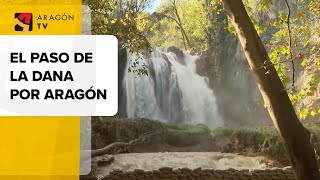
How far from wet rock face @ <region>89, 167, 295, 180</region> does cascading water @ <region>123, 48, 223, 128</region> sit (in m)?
10.3

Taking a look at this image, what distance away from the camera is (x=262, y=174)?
12.9 meters

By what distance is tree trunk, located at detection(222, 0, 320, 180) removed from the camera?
13.2 ft

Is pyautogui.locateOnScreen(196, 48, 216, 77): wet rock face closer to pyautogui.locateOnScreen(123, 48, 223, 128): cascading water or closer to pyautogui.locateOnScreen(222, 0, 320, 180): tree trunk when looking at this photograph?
pyautogui.locateOnScreen(123, 48, 223, 128): cascading water

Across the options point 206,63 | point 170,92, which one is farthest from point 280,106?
point 206,63

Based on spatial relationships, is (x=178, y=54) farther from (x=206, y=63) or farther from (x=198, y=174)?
(x=198, y=174)

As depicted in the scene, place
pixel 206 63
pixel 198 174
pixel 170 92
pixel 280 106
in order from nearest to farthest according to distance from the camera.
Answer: pixel 280 106 → pixel 198 174 → pixel 170 92 → pixel 206 63

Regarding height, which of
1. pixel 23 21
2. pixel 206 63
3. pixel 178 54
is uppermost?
pixel 178 54

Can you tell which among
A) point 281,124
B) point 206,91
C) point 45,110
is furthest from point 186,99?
point 281,124

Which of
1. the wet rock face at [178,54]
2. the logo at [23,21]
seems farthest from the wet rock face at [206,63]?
the logo at [23,21]

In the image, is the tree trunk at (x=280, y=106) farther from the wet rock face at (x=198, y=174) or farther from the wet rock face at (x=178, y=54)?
the wet rock face at (x=178, y=54)

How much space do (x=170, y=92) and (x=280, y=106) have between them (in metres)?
20.1

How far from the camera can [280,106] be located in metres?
4.04

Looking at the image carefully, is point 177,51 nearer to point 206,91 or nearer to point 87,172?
point 206,91

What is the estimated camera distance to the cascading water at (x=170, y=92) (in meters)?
23.0
